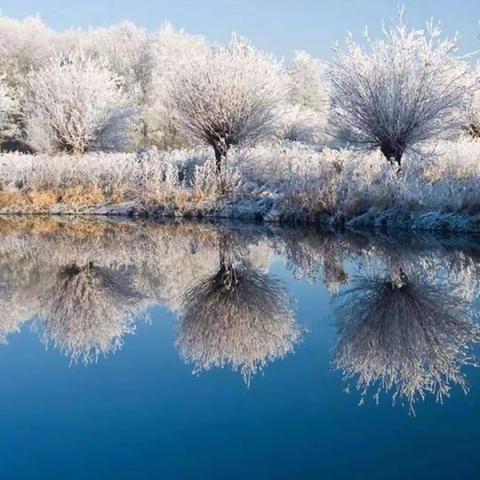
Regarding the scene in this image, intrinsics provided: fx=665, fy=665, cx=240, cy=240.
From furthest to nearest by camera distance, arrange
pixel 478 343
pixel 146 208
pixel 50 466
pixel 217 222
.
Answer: pixel 146 208 → pixel 217 222 → pixel 478 343 → pixel 50 466

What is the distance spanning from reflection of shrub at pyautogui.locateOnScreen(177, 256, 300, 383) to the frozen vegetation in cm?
677

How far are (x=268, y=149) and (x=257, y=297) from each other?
14.0m

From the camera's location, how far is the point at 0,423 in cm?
459

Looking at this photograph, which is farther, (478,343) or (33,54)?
(33,54)

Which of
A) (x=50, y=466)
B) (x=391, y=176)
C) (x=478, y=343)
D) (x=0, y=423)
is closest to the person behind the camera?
(x=50, y=466)

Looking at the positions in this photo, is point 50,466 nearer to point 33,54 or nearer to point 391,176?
point 391,176

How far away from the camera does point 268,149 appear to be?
21906 millimetres

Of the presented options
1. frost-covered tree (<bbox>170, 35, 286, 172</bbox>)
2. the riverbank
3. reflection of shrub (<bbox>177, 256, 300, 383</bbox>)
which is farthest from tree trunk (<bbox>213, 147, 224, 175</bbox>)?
reflection of shrub (<bbox>177, 256, 300, 383</bbox>)

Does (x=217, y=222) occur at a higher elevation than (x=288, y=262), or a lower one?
higher

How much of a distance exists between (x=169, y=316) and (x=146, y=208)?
40.0ft

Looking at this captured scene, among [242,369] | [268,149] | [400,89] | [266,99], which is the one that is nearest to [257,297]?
[242,369]

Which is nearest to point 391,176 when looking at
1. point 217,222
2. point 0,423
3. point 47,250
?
point 217,222

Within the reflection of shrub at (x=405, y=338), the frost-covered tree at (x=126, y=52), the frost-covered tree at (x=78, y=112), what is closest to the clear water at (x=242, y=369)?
the reflection of shrub at (x=405, y=338)

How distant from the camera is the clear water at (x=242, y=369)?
3982mm
